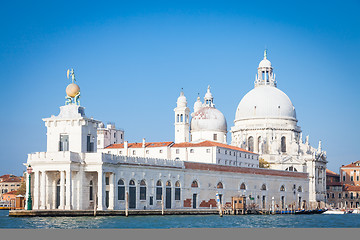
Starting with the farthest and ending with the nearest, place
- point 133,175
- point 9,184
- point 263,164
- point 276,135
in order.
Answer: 1. point 9,184
2. point 276,135
3. point 263,164
4. point 133,175

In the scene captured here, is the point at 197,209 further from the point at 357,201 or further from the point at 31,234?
the point at 357,201

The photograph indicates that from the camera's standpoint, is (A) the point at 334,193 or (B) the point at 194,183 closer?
(B) the point at 194,183

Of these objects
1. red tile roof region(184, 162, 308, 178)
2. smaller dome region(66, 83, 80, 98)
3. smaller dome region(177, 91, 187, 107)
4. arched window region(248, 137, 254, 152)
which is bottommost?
red tile roof region(184, 162, 308, 178)

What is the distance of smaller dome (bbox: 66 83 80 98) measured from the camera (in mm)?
71688

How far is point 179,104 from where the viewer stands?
111 meters

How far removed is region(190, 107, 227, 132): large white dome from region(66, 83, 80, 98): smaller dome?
44410mm

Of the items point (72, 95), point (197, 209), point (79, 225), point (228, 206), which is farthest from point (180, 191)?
point (79, 225)

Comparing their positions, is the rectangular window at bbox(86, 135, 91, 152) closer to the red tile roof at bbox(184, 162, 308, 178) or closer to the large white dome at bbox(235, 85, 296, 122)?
the red tile roof at bbox(184, 162, 308, 178)

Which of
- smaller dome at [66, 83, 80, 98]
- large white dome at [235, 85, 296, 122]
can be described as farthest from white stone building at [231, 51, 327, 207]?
smaller dome at [66, 83, 80, 98]

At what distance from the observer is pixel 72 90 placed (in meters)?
71.7

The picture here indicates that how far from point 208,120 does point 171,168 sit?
3603cm

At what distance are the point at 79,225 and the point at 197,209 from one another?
95.0 ft

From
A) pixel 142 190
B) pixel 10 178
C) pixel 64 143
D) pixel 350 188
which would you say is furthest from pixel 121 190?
pixel 10 178

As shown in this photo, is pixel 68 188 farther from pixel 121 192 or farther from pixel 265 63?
pixel 265 63
